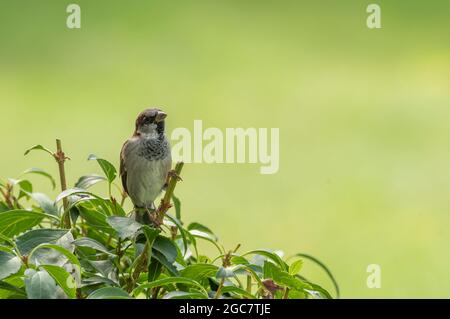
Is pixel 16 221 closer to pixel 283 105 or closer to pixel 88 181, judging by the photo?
pixel 88 181

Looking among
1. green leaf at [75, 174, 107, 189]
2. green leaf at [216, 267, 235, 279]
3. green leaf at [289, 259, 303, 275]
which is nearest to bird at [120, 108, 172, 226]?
green leaf at [75, 174, 107, 189]

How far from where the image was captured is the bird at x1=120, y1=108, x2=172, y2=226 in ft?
4.85

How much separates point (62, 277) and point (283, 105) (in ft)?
14.6

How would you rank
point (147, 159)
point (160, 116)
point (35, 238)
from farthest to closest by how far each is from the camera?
1. point (147, 159)
2. point (160, 116)
3. point (35, 238)

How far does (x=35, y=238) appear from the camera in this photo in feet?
2.51

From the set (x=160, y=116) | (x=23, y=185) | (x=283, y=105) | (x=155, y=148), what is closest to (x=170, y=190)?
(x=23, y=185)

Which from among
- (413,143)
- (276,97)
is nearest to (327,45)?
(276,97)

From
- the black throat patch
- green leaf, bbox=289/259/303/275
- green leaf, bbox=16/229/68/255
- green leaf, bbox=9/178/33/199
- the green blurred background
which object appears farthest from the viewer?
the green blurred background

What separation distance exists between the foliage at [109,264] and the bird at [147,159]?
523 mm

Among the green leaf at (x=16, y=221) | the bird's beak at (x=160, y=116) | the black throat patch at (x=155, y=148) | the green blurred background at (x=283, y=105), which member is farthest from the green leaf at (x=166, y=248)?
the green blurred background at (x=283, y=105)

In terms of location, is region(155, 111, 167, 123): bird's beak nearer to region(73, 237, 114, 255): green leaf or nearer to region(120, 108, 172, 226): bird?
region(120, 108, 172, 226): bird

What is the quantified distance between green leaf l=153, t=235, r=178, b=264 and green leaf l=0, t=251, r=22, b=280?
146 mm

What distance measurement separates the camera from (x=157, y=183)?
1501mm
